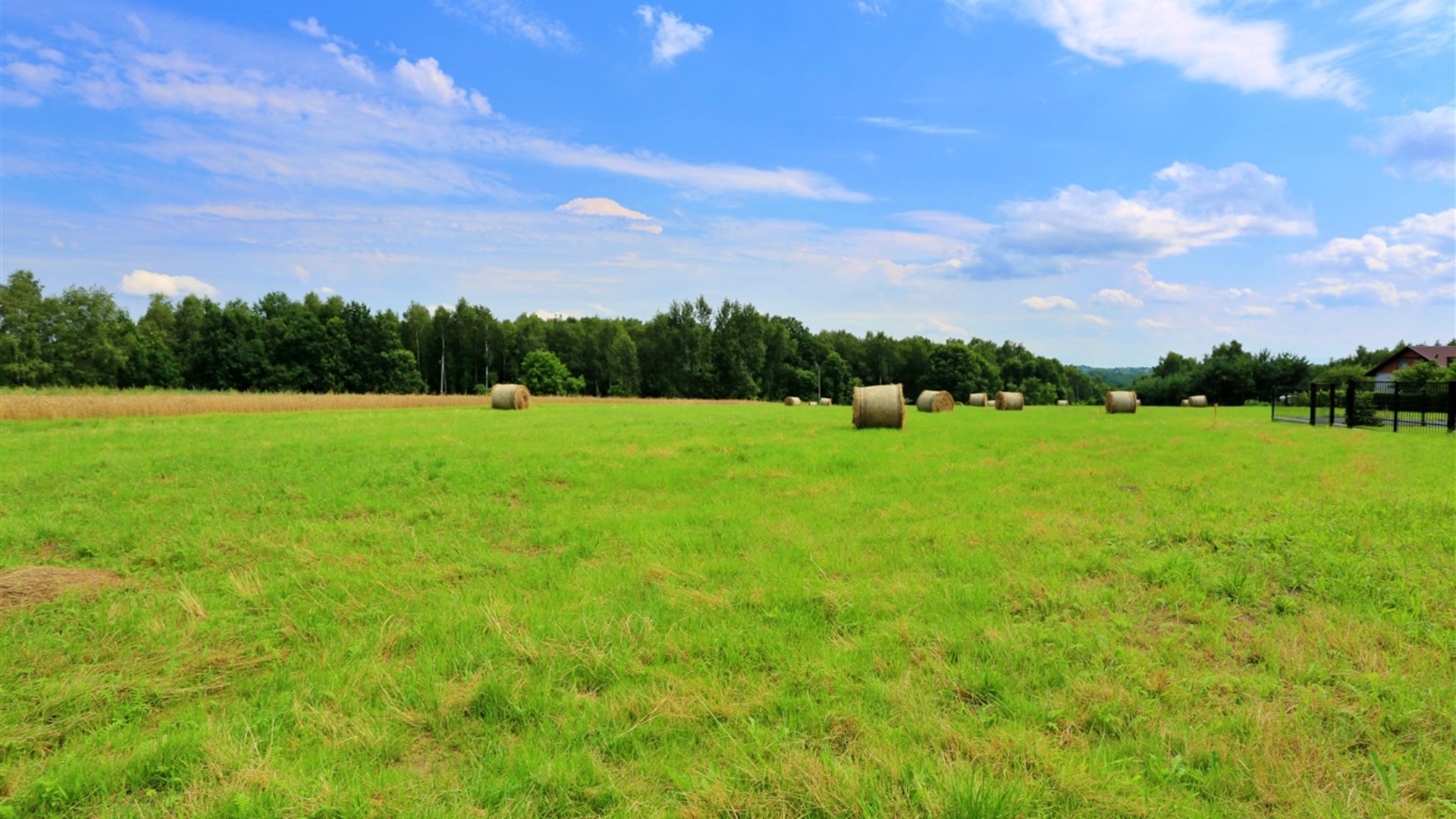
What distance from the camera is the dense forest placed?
72875 millimetres

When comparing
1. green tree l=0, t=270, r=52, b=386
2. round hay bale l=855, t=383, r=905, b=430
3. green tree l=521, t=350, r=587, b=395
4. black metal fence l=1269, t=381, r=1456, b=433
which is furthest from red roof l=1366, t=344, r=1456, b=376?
green tree l=0, t=270, r=52, b=386

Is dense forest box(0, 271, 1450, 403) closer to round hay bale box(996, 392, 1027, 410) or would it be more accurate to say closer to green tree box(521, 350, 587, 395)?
green tree box(521, 350, 587, 395)

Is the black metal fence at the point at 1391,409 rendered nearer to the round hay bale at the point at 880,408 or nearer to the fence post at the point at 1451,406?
the fence post at the point at 1451,406

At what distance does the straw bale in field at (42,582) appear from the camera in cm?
609

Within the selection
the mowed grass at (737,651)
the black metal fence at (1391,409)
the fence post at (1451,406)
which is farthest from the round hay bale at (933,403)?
the mowed grass at (737,651)

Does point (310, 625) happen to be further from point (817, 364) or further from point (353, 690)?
point (817, 364)

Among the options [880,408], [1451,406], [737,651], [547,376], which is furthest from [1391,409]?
[547,376]

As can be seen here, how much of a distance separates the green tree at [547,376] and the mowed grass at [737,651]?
74.8 metres

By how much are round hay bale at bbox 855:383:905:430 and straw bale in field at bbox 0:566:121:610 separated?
59.1ft

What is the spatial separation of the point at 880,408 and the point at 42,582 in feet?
62.4

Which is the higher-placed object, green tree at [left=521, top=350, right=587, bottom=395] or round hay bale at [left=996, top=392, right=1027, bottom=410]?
green tree at [left=521, top=350, right=587, bottom=395]

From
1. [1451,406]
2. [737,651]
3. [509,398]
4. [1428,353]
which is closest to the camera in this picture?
[737,651]

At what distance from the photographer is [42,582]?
21.1 ft

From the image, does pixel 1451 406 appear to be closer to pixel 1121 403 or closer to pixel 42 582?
pixel 1121 403
